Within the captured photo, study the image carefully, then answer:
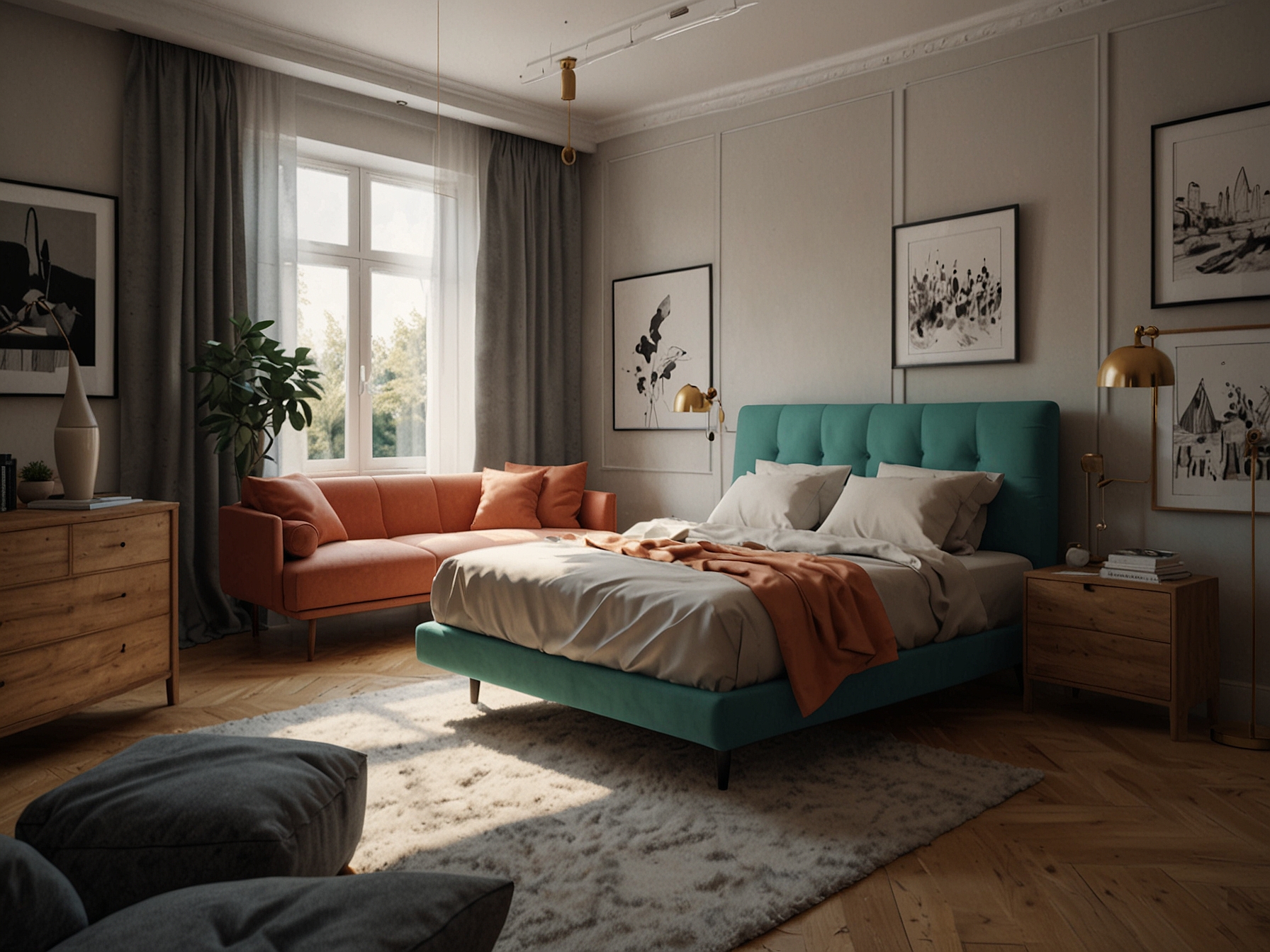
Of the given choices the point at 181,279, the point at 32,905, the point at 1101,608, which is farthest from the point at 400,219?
the point at 32,905

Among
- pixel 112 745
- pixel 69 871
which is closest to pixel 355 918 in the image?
pixel 69 871

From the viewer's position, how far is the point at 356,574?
4.62m

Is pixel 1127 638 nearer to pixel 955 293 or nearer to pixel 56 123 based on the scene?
pixel 955 293

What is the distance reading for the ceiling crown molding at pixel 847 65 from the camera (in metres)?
4.28

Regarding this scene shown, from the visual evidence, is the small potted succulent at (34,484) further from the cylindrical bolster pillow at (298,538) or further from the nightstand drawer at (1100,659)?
the nightstand drawer at (1100,659)

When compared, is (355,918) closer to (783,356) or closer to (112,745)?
(112,745)

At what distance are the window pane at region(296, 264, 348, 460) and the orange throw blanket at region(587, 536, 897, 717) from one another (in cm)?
302

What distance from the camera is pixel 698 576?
10.4 feet

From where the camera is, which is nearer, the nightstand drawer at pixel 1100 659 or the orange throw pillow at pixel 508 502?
the nightstand drawer at pixel 1100 659

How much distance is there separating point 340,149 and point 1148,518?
4.56 metres

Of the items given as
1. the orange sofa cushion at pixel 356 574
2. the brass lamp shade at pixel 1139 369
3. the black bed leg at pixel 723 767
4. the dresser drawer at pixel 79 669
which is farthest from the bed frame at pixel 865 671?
the dresser drawer at pixel 79 669

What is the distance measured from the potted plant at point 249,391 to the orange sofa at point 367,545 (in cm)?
34

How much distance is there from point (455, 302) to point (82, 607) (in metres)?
3.21

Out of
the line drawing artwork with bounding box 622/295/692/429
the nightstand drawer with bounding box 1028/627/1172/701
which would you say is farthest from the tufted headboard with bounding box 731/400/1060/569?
the line drawing artwork with bounding box 622/295/692/429
